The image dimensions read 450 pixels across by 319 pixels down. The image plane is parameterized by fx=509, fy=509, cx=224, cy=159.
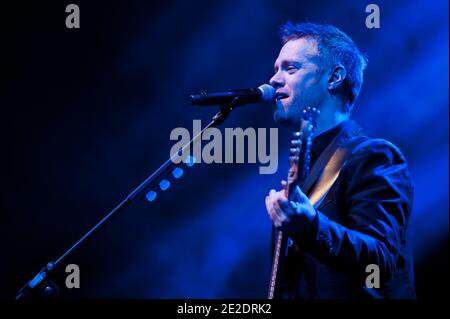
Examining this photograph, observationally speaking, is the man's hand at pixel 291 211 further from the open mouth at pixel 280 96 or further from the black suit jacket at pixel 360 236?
the open mouth at pixel 280 96

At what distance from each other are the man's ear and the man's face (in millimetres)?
31

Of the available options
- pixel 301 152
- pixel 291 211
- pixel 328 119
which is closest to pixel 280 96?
pixel 328 119

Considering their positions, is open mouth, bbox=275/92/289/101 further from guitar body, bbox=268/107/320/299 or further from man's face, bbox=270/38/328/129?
guitar body, bbox=268/107/320/299

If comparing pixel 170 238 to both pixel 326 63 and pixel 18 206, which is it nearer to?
pixel 18 206

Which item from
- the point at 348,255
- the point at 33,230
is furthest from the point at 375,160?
the point at 33,230

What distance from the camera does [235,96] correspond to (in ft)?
7.34

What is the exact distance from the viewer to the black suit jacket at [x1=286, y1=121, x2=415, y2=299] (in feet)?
5.69

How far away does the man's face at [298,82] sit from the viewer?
247 cm

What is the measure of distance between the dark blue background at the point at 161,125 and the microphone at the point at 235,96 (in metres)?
1.52

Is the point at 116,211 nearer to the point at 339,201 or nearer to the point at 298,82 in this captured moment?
the point at 339,201

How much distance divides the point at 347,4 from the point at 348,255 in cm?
252

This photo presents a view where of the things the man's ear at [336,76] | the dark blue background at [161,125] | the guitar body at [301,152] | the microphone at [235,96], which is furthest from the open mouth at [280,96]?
the dark blue background at [161,125]

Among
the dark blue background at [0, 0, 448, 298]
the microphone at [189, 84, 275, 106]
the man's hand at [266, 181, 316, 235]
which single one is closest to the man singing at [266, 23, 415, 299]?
the man's hand at [266, 181, 316, 235]

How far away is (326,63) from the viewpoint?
2562 millimetres
